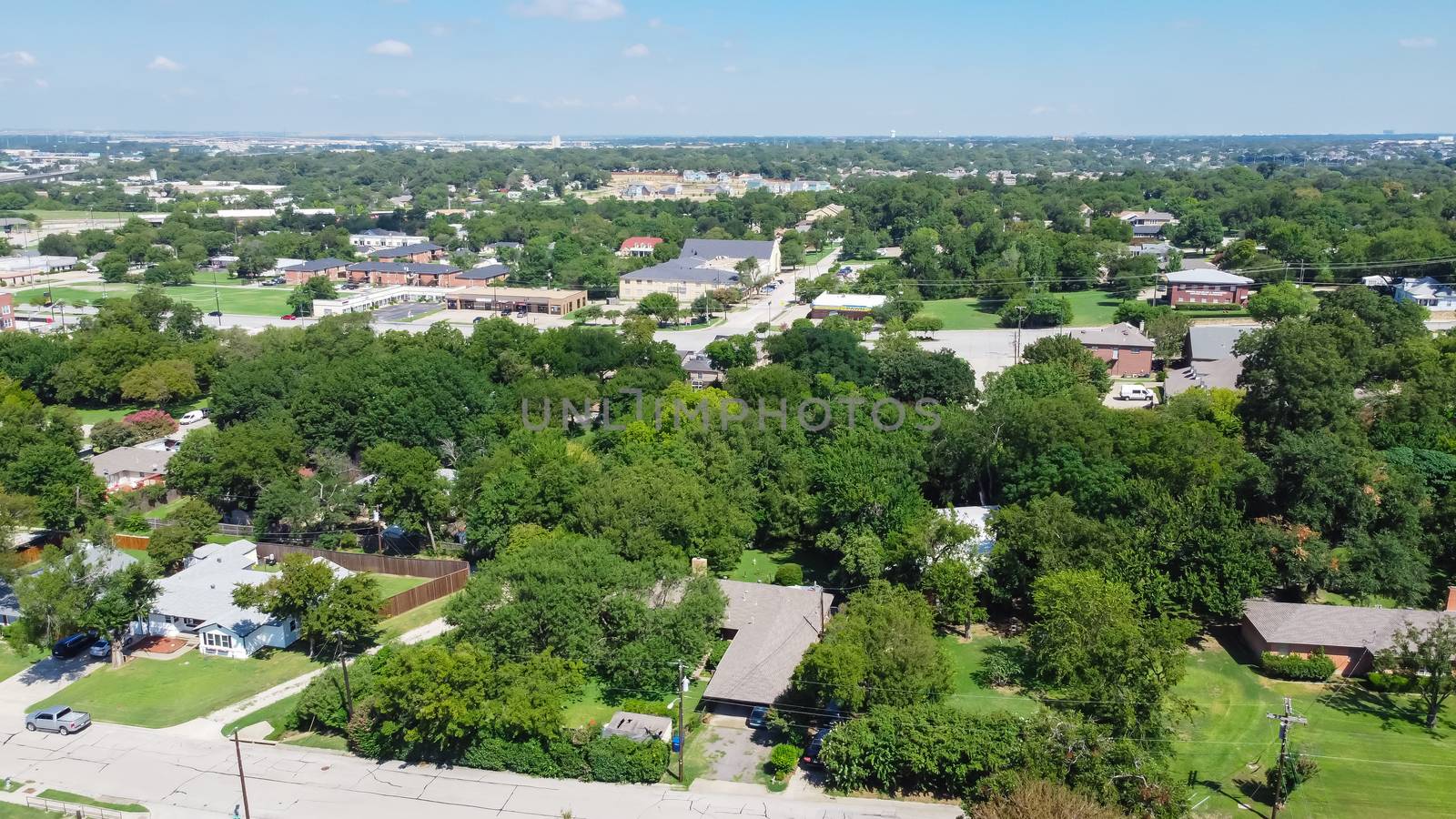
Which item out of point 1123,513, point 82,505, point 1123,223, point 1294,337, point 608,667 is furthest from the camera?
point 1123,223

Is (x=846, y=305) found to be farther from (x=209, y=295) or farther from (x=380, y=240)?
(x=380, y=240)

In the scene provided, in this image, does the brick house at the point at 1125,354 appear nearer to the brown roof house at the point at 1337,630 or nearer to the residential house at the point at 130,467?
the brown roof house at the point at 1337,630

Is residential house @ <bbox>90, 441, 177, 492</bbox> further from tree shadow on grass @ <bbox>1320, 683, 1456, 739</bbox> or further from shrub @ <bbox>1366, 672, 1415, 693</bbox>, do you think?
shrub @ <bbox>1366, 672, 1415, 693</bbox>

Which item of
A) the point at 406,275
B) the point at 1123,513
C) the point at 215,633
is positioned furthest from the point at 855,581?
the point at 406,275

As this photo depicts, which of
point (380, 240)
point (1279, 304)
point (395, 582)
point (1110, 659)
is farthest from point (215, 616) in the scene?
point (380, 240)

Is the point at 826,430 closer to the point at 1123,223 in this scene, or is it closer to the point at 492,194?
the point at 1123,223

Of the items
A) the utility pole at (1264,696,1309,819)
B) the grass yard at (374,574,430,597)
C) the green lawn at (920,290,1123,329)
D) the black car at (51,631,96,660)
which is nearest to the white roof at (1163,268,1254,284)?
the green lawn at (920,290,1123,329)

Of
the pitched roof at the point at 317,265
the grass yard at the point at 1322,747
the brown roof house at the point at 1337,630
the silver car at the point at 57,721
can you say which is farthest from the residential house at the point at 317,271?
the grass yard at the point at 1322,747
